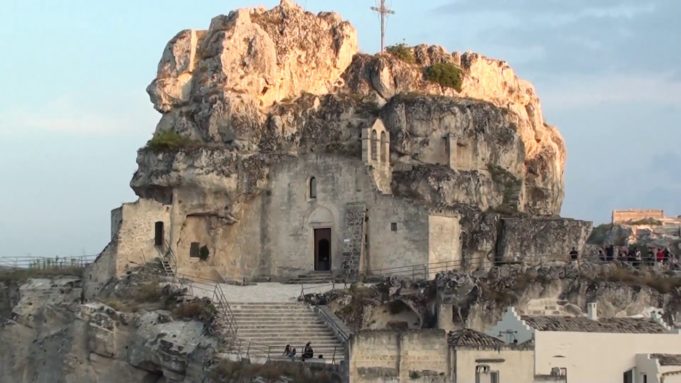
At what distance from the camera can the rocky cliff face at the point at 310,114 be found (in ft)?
194

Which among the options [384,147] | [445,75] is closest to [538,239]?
[384,147]

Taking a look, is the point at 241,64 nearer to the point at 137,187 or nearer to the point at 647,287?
the point at 137,187

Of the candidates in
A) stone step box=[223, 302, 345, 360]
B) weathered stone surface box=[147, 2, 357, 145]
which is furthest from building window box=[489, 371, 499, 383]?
weathered stone surface box=[147, 2, 357, 145]

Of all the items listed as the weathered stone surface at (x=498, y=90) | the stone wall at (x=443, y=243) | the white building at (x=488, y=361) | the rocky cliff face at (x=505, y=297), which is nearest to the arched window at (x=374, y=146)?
the stone wall at (x=443, y=243)

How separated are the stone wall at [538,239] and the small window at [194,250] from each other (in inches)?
533

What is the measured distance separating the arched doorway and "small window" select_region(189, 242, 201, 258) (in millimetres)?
5404

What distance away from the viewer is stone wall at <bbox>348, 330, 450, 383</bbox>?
40.0 meters

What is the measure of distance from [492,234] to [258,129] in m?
12.1

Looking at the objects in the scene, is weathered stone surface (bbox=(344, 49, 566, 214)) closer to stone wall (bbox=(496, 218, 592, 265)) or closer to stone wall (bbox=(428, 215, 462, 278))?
stone wall (bbox=(496, 218, 592, 265))

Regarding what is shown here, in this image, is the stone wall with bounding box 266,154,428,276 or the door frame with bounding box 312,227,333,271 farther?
the door frame with bounding box 312,227,333,271

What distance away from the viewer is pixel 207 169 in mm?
57969

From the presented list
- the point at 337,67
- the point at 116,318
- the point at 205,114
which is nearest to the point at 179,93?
the point at 205,114

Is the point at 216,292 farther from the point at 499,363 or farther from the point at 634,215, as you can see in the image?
the point at 634,215

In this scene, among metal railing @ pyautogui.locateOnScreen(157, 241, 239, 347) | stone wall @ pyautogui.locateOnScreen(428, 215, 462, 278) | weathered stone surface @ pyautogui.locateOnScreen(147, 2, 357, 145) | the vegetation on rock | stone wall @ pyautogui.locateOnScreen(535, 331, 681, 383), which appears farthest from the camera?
weathered stone surface @ pyautogui.locateOnScreen(147, 2, 357, 145)
